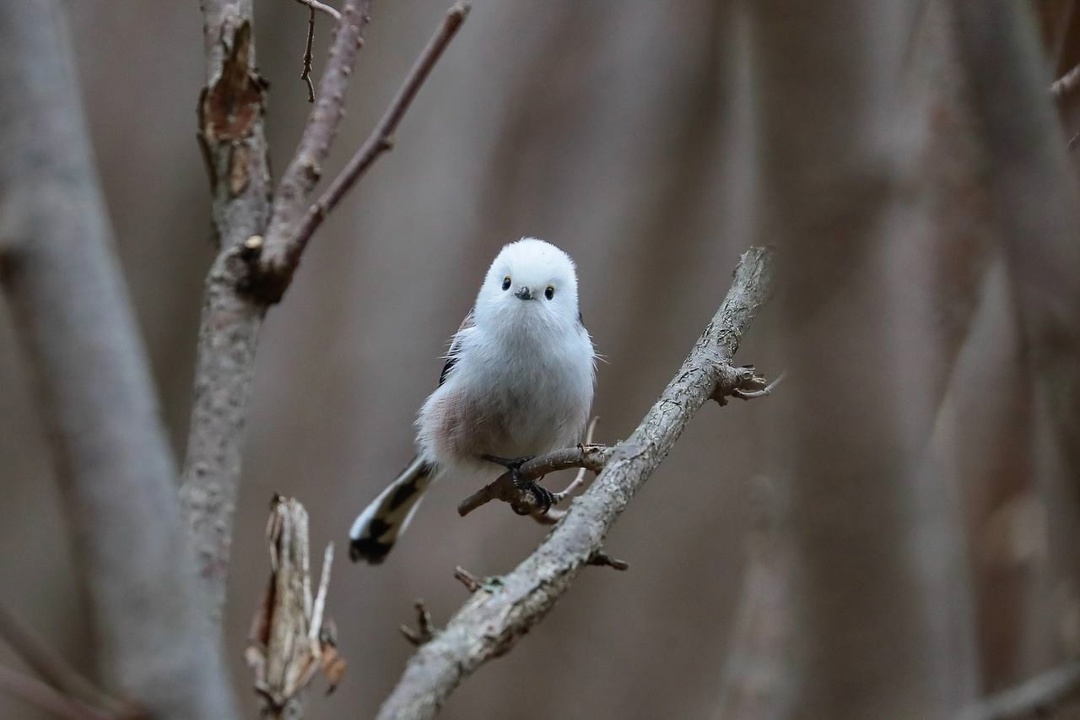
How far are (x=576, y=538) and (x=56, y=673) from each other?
27.4 inches

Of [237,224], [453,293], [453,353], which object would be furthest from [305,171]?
[453,293]

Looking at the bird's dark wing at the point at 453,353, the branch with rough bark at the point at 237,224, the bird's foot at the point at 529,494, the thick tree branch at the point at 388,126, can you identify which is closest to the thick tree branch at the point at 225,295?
the branch with rough bark at the point at 237,224

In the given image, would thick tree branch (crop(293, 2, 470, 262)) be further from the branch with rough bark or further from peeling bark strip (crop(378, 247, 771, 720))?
peeling bark strip (crop(378, 247, 771, 720))

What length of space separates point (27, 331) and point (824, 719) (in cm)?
70

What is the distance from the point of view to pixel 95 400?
2.71ft

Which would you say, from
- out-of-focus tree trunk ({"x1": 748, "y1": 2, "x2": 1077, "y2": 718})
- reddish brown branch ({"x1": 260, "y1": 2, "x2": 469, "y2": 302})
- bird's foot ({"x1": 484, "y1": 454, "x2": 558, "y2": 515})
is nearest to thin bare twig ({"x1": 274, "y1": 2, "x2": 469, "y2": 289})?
reddish brown branch ({"x1": 260, "y1": 2, "x2": 469, "y2": 302})

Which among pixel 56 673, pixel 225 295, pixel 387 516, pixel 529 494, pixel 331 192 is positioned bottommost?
pixel 387 516

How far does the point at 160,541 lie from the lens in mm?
820

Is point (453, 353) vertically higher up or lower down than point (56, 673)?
lower down

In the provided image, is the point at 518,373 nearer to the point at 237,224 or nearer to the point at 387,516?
the point at 387,516

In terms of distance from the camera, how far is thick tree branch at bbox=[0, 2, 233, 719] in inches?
31.8

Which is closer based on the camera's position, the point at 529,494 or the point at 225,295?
the point at 225,295

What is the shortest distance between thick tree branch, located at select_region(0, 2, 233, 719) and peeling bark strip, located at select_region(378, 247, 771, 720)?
0.99 feet

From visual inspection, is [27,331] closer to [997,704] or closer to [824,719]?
[824,719]
